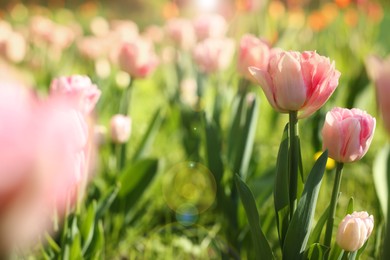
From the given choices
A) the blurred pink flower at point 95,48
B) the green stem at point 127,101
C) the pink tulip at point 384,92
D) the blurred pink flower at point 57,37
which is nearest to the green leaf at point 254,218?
the pink tulip at point 384,92

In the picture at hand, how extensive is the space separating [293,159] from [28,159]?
2.52 feet

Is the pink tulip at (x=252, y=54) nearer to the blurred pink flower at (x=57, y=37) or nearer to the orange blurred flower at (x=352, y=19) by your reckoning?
the blurred pink flower at (x=57, y=37)

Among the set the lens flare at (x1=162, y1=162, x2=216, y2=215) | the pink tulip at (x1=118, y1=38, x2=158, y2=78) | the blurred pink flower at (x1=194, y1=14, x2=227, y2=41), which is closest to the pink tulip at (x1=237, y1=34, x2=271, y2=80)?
the pink tulip at (x1=118, y1=38, x2=158, y2=78)

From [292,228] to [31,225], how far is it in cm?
72

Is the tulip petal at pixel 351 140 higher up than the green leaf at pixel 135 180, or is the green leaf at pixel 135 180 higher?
the tulip petal at pixel 351 140

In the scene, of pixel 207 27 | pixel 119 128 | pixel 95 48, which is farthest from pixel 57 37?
pixel 119 128

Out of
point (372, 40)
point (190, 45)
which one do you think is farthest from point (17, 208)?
point (372, 40)

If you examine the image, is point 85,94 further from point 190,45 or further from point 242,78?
point 190,45

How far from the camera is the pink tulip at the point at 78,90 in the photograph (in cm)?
129

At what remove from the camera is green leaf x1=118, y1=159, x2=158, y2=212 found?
177cm

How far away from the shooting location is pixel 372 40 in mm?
4121

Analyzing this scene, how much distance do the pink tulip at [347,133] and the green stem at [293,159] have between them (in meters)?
0.06

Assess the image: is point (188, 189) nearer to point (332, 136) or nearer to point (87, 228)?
point (87, 228)

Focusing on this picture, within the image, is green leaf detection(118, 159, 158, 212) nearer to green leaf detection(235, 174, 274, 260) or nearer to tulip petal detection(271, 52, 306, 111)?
green leaf detection(235, 174, 274, 260)
